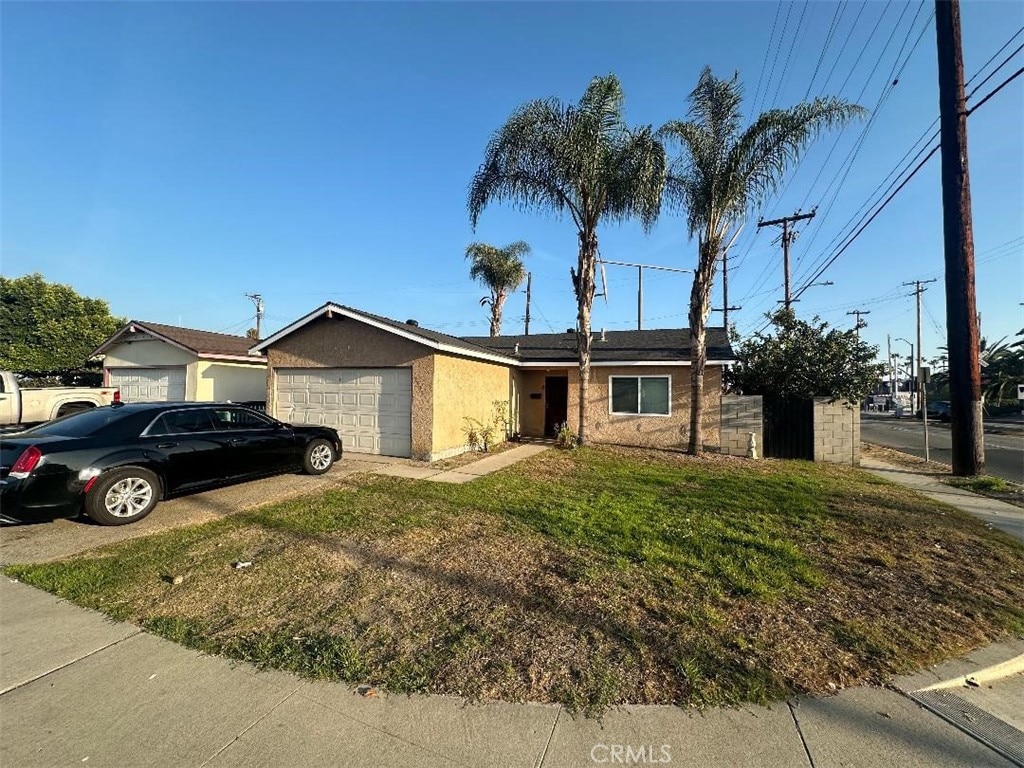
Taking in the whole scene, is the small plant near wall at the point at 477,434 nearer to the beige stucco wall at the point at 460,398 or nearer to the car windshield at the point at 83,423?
the beige stucco wall at the point at 460,398

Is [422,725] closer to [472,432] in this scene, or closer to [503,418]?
[472,432]

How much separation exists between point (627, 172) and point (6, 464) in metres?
11.9

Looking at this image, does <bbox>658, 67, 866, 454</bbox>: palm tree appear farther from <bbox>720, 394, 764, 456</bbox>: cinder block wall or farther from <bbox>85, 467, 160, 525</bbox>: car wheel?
<bbox>85, 467, 160, 525</bbox>: car wheel

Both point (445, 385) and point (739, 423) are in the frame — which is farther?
point (739, 423)

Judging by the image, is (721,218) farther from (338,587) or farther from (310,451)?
(338,587)

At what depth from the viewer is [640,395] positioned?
42.8 ft

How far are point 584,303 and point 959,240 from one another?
7894 millimetres

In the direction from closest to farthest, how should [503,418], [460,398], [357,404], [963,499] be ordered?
[963,499] < [357,404] < [460,398] < [503,418]

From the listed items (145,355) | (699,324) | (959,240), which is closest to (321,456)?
(699,324)

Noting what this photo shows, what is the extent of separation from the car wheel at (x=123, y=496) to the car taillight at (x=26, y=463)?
0.56 meters

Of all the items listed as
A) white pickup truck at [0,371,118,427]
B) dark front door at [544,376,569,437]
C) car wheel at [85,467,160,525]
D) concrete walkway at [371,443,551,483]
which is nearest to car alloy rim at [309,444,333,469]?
concrete walkway at [371,443,551,483]

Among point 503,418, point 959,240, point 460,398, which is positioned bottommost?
point 503,418

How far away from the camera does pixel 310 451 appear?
8.16 m

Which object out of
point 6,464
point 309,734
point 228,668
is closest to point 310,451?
point 6,464
